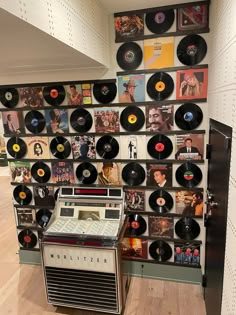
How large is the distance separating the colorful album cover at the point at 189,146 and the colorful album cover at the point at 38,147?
4.60 feet

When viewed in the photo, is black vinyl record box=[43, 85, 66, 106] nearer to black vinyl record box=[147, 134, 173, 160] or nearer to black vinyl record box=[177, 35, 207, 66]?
black vinyl record box=[147, 134, 173, 160]

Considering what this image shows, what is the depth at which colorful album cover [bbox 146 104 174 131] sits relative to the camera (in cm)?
229

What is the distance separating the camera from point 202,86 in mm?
2170

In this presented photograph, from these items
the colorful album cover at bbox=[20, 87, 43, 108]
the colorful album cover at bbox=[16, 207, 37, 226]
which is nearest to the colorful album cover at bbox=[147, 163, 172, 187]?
the colorful album cover at bbox=[20, 87, 43, 108]

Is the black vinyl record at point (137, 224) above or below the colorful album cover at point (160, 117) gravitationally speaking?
below

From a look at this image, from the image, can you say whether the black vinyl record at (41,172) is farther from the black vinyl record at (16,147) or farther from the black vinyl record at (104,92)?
the black vinyl record at (104,92)

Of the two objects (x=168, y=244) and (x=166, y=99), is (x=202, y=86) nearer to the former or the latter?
(x=166, y=99)

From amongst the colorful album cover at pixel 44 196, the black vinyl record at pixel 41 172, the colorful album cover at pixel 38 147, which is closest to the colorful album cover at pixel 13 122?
the colorful album cover at pixel 38 147

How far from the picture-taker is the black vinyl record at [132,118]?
93.0 inches

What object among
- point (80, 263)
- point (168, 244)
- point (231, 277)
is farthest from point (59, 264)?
point (231, 277)

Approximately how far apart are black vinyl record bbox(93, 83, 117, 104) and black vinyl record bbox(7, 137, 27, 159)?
1.01 metres

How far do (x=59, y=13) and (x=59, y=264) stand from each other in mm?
1910

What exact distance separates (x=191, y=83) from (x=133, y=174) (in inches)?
40.9

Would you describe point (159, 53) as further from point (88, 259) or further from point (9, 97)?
point (88, 259)
